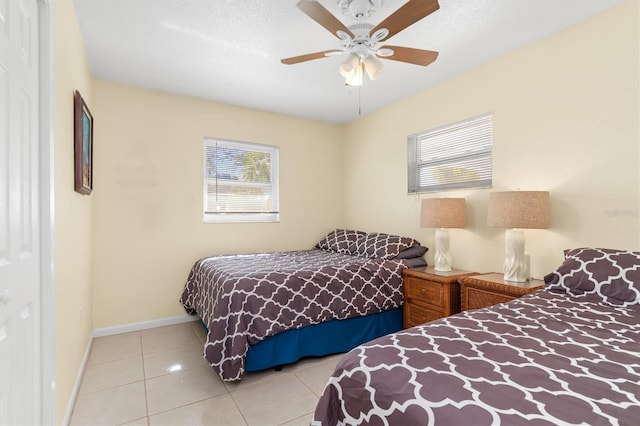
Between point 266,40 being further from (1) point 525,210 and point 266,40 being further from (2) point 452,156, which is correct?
(1) point 525,210

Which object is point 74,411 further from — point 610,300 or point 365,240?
point 610,300

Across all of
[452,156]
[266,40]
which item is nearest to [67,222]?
[266,40]

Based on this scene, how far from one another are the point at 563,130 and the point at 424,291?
1580 mm

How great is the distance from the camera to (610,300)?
163cm

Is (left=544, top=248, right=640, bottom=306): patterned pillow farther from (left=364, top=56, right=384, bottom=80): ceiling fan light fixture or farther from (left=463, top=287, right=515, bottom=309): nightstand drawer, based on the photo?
(left=364, top=56, right=384, bottom=80): ceiling fan light fixture

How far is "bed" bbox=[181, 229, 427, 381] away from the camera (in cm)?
221

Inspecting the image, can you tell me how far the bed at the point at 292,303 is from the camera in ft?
7.27

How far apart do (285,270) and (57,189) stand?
155 cm

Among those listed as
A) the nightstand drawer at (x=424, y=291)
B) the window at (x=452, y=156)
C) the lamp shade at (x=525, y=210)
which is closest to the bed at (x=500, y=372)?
the lamp shade at (x=525, y=210)

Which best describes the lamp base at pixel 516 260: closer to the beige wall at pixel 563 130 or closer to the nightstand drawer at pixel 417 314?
the beige wall at pixel 563 130

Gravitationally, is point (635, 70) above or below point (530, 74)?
below

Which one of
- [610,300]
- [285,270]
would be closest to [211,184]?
[285,270]

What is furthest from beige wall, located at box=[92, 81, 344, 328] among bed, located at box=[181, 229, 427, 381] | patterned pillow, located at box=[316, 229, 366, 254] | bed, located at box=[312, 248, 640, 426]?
bed, located at box=[312, 248, 640, 426]

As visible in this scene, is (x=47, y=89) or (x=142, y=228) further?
(x=142, y=228)
